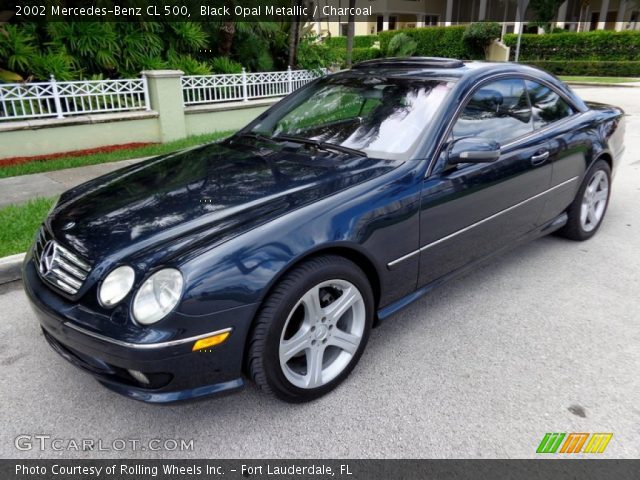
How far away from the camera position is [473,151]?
2889 millimetres

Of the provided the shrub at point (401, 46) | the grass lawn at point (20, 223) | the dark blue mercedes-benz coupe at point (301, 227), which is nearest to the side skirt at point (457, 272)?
the dark blue mercedes-benz coupe at point (301, 227)

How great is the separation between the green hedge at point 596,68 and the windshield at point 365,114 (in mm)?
24811

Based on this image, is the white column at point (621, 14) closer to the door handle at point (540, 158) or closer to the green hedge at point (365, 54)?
the green hedge at point (365, 54)

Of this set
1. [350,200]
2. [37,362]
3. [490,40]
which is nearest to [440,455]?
[350,200]

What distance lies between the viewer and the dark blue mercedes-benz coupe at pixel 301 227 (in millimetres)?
2111

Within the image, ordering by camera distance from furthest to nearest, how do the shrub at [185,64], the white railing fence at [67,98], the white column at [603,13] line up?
the white column at [603,13] < the shrub at [185,64] < the white railing fence at [67,98]

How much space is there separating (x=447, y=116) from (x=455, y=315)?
131 cm

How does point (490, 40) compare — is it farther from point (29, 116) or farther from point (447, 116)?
point (447, 116)

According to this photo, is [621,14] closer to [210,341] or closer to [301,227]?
[301,227]

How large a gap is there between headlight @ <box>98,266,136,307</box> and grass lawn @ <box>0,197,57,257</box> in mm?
2385

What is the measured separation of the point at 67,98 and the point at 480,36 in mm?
26712

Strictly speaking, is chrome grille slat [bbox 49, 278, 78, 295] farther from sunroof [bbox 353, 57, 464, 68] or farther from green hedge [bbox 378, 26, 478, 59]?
green hedge [bbox 378, 26, 478, 59]

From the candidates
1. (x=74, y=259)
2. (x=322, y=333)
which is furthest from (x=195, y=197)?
(x=322, y=333)

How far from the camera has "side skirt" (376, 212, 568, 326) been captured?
2866mm
